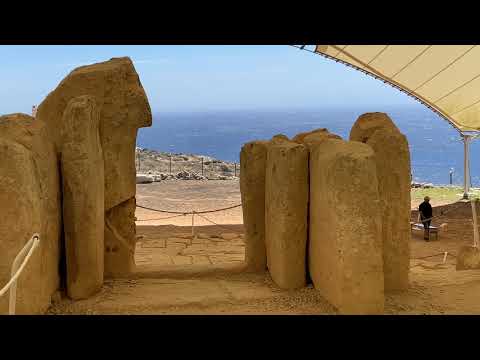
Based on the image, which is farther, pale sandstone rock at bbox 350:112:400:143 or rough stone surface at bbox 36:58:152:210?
rough stone surface at bbox 36:58:152:210

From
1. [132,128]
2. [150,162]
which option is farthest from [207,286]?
[150,162]

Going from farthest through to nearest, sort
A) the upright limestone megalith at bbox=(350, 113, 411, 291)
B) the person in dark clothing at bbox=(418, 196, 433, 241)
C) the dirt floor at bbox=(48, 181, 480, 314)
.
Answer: the person in dark clothing at bbox=(418, 196, 433, 241), the upright limestone megalith at bbox=(350, 113, 411, 291), the dirt floor at bbox=(48, 181, 480, 314)

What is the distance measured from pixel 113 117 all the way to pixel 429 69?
315 inches

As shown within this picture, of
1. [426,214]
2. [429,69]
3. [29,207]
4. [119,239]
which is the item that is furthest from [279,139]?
[429,69]

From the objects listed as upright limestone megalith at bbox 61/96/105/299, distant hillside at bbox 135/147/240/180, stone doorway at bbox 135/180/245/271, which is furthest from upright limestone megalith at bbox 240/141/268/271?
distant hillside at bbox 135/147/240/180

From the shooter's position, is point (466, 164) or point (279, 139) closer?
point (279, 139)

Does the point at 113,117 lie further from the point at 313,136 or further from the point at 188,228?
the point at 188,228

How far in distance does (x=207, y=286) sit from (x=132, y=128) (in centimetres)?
215

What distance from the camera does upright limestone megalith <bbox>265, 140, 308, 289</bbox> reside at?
20.7 ft

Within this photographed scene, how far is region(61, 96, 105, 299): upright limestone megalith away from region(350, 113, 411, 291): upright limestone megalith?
10.3 feet

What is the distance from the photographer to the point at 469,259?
8.47 metres

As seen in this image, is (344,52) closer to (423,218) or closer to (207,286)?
(423,218)

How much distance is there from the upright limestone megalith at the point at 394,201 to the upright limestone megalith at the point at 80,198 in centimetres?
313

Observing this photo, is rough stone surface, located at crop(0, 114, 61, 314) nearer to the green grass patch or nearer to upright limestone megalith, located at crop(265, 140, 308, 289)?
upright limestone megalith, located at crop(265, 140, 308, 289)
